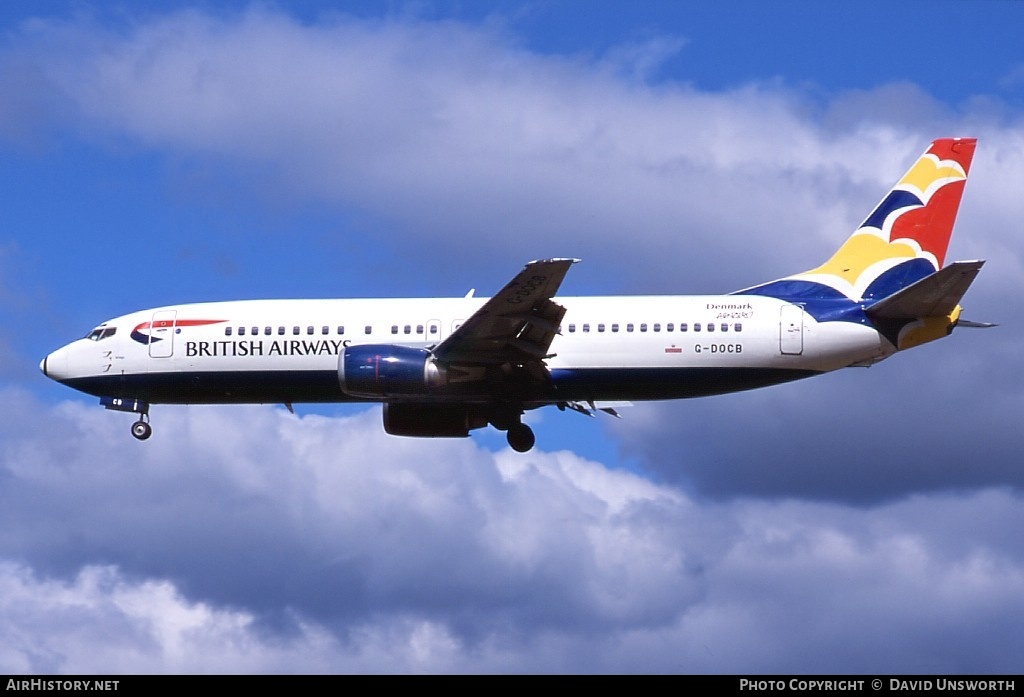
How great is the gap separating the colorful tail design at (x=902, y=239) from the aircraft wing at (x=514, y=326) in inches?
251

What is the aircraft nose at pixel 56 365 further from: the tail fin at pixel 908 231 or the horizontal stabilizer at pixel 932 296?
the horizontal stabilizer at pixel 932 296

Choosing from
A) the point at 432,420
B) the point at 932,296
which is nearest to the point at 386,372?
the point at 432,420

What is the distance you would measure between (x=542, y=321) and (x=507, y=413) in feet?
13.2

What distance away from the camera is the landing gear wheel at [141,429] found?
A: 46188mm

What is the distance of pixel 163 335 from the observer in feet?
149

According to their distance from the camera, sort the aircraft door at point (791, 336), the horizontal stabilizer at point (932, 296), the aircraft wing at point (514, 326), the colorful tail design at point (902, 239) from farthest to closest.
A: the colorful tail design at point (902, 239), the aircraft door at point (791, 336), the aircraft wing at point (514, 326), the horizontal stabilizer at point (932, 296)

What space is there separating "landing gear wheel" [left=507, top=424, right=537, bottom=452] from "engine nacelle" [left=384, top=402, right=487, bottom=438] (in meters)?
1.16

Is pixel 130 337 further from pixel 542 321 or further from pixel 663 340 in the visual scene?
pixel 663 340

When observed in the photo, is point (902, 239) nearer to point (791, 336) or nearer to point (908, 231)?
point (908, 231)

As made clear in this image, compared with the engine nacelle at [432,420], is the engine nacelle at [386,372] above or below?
below

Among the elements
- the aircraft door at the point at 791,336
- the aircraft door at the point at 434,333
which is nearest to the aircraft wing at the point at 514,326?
the aircraft door at the point at 434,333
